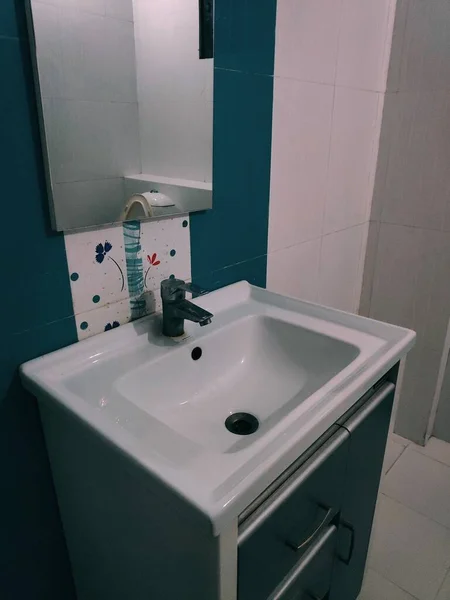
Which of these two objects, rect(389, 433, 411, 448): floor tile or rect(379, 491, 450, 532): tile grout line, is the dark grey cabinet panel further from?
rect(389, 433, 411, 448): floor tile

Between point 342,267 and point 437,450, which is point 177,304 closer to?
point 342,267

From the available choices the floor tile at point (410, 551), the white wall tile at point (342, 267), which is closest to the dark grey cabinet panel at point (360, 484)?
the floor tile at point (410, 551)

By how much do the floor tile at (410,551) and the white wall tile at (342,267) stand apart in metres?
0.82

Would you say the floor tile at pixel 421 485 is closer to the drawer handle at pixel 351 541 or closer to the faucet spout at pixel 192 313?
the drawer handle at pixel 351 541

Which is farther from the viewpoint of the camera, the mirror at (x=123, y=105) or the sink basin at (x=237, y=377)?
the sink basin at (x=237, y=377)

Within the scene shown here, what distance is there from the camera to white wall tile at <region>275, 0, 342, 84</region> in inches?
45.5

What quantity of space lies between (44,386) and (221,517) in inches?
16.1

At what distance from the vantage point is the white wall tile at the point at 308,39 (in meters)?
1.16

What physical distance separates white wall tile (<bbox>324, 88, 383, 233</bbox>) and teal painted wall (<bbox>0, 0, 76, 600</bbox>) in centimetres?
101

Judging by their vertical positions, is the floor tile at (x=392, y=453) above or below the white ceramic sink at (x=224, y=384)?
below

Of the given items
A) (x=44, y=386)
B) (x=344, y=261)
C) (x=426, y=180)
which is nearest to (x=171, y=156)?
(x=44, y=386)

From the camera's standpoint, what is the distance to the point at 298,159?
133 cm

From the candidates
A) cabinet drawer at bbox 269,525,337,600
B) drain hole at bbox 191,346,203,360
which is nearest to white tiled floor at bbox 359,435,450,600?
cabinet drawer at bbox 269,525,337,600

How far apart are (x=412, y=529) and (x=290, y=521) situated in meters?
1.08
